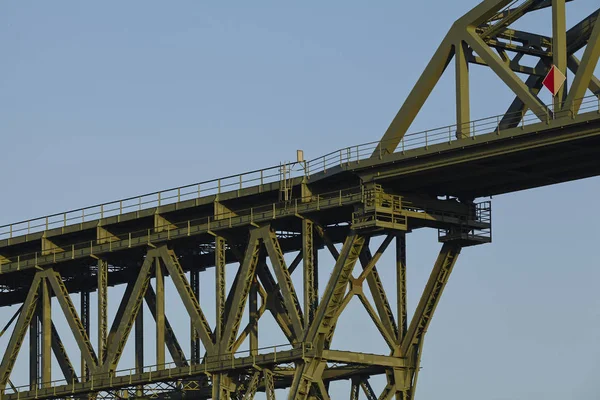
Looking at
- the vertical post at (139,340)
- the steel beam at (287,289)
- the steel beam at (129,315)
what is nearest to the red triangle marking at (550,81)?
the steel beam at (287,289)

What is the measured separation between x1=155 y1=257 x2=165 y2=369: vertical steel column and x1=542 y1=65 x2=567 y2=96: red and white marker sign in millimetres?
25752

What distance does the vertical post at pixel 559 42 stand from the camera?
8619 cm

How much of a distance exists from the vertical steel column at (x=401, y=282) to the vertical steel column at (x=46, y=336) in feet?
75.4

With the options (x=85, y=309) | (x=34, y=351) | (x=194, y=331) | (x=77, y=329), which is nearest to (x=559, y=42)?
(x=194, y=331)

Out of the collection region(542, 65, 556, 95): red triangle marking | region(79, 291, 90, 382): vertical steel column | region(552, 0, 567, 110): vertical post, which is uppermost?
region(552, 0, 567, 110): vertical post

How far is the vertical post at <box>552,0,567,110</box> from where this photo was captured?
8619 cm

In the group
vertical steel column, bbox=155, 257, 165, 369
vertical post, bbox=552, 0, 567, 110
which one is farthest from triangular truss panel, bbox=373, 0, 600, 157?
vertical steel column, bbox=155, 257, 165, 369

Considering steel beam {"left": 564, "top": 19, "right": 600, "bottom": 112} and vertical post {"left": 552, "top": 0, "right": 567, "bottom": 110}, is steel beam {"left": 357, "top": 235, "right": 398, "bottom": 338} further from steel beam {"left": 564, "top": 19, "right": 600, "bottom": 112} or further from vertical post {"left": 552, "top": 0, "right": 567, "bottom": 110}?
steel beam {"left": 564, "top": 19, "right": 600, "bottom": 112}

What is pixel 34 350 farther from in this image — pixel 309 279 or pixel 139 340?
pixel 309 279

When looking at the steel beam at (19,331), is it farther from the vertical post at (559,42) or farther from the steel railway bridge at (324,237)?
the vertical post at (559,42)

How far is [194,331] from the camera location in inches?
4205

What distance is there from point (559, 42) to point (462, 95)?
206 inches

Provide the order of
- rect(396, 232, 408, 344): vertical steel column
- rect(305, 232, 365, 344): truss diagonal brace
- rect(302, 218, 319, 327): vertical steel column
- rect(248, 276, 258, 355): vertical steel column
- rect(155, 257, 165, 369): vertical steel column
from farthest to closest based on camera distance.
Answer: rect(155, 257, 165, 369): vertical steel column
rect(248, 276, 258, 355): vertical steel column
rect(396, 232, 408, 344): vertical steel column
rect(302, 218, 319, 327): vertical steel column
rect(305, 232, 365, 344): truss diagonal brace

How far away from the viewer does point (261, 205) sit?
100 m
